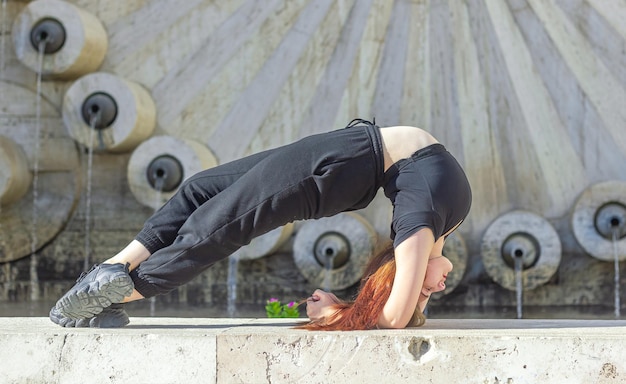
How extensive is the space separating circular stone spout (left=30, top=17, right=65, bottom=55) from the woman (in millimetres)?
3123

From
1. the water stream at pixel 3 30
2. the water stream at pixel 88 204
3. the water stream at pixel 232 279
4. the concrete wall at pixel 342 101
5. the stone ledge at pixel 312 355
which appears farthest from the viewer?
the water stream at pixel 3 30

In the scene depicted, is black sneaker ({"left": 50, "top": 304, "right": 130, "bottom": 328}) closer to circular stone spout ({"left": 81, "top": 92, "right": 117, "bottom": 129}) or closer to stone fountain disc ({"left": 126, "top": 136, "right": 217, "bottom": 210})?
stone fountain disc ({"left": 126, "top": 136, "right": 217, "bottom": 210})

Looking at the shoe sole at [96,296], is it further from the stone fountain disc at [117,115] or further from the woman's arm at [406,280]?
the stone fountain disc at [117,115]

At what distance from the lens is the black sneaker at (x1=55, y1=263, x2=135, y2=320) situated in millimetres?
2775

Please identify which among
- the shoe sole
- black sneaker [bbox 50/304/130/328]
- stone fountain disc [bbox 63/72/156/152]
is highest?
stone fountain disc [bbox 63/72/156/152]

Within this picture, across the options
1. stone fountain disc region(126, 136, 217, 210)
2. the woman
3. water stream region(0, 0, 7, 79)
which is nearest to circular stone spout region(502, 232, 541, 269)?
stone fountain disc region(126, 136, 217, 210)

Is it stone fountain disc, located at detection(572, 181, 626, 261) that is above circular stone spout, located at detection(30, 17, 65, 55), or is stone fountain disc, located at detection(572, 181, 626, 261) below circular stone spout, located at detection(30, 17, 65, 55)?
below

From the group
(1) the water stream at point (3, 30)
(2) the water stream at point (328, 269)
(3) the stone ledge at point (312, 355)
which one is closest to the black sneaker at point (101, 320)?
(3) the stone ledge at point (312, 355)

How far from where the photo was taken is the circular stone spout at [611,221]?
205 inches

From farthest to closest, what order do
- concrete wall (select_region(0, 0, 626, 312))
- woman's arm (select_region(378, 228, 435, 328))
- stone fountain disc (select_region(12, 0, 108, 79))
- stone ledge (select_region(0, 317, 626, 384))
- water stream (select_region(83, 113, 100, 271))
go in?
water stream (select_region(83, 113, 100, 271))
stone fountain disc (select_region(12, 0, 108, 79))
concrete wall (select_region(0, 0, 626, 312))
woman's arm (select_region(378, 228, 435, 328))
stone ledge (select_region(0, 317, 626, 384))

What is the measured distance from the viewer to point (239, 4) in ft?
19.3

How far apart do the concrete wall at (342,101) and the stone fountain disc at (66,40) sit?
0.03 meters

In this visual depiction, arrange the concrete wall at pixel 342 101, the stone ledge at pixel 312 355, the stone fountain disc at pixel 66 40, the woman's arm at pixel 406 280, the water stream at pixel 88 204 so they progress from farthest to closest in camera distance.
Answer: the water stream at pixel 88 204 → the stone fountain disc at pixel 66 40 → the concrete wall at pixel 342 101 → the woman's arm at pixel 406 280 → the stone ledge at pixel 312 355

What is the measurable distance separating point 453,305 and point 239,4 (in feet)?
6.62
